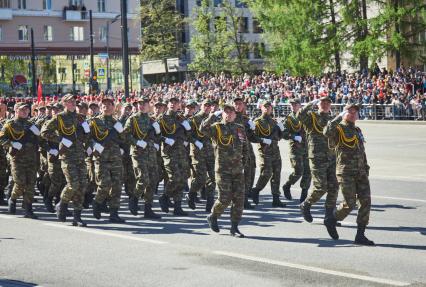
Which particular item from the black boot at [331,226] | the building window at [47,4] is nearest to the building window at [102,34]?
the building window at [47,4]

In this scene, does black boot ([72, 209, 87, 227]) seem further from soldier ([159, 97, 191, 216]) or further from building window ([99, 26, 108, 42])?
building window ([99, 26, 108, 42])

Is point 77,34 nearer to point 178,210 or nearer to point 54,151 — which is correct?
point 54,151

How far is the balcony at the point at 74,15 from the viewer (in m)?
81.7

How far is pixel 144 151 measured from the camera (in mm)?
14586

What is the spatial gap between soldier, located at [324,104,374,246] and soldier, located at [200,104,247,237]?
1382 mm

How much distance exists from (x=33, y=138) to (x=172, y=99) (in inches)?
→ 98.5

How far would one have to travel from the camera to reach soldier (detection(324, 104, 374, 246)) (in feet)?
37.2

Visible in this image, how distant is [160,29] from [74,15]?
895cm

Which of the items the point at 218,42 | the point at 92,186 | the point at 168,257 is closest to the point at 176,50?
the point at 218,42

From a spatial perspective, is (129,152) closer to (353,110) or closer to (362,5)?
(353,110)

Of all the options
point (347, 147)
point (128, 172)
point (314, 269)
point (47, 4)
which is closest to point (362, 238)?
point (347, 147)

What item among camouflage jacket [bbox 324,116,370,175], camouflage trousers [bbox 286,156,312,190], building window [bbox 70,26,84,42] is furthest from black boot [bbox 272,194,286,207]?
building window [bbox 70,26,84,42]

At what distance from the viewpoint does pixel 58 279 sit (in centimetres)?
969

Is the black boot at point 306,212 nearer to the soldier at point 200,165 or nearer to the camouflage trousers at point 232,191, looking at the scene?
the camouflage trousers at point 232,191
